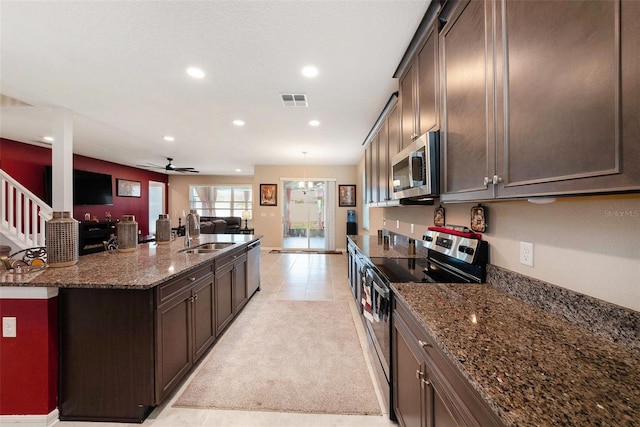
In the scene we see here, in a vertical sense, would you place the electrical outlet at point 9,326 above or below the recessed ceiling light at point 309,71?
below

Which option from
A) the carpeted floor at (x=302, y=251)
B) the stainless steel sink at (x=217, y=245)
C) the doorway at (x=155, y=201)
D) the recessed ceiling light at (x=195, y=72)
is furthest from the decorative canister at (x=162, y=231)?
the doorway at (x=155, y=201)

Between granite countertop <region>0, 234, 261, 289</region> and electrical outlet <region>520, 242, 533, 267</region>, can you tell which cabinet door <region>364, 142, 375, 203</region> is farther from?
electrical outlet <region>520, 242, 533, 267</region>

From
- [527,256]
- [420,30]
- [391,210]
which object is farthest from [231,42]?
[391,210]

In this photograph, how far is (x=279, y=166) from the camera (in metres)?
7.94

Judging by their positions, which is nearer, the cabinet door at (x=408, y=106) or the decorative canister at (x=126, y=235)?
the cabinet door at (x=408, y=106)

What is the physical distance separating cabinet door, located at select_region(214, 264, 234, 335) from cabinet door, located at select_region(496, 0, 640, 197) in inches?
97.1

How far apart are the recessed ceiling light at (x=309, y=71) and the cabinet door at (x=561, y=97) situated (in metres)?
1.68

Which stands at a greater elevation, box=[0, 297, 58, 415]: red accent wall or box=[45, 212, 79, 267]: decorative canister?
box=[45, 212, 79, 267]: decorative canister

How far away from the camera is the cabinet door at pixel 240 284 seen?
10.0ft

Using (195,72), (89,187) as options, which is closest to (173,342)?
(195,72)

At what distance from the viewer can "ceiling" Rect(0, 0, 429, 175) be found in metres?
1.76

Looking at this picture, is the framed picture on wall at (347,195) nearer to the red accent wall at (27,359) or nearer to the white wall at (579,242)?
the white wall at (579,242)

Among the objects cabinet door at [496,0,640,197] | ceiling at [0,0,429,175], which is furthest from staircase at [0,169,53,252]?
cabinet door at [496,0,640,197]

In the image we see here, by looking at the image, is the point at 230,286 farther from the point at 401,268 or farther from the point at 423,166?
the point at 423,166
